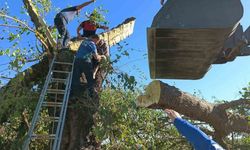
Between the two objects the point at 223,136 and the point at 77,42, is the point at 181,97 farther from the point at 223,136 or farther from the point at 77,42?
the point at 77,42

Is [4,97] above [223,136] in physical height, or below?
above

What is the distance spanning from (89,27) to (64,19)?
974 millimetres

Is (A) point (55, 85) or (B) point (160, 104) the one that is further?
(A) point (55, 85)

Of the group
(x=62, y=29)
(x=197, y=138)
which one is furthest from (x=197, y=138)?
(x=62, y=29)

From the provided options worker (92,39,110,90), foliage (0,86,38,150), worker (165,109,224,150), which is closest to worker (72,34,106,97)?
worker (92,39,110,90)

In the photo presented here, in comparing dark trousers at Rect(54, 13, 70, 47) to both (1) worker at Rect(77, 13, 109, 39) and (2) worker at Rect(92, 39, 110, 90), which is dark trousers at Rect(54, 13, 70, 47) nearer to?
(1) worker at Rect(77, 13, 109, 39)

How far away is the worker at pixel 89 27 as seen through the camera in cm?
743

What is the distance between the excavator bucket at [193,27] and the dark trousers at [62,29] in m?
4.79

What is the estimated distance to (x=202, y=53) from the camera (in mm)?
3186

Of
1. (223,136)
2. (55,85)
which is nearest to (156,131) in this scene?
(223,136)

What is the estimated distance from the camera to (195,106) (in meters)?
6.01

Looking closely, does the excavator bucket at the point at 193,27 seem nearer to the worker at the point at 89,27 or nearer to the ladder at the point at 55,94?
the ladder at the point at 55,94

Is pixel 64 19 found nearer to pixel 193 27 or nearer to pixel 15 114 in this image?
pixel 15 114

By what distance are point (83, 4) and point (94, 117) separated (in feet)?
9.91
